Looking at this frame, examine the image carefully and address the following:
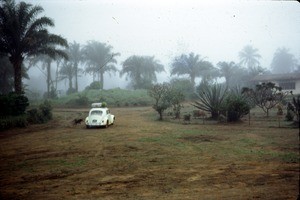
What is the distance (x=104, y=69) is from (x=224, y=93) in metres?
40.2

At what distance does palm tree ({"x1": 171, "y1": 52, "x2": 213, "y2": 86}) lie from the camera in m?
49.7

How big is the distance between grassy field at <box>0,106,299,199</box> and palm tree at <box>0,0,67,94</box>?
34.3 ft

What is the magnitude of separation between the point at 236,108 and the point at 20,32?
18190mm

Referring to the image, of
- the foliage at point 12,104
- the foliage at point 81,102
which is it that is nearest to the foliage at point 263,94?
the foliage at point 12,104

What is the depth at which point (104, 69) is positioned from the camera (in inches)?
2205

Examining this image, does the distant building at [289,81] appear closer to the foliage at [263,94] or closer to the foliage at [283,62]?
the foliage at [263,94]

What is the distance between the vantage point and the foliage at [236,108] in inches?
689

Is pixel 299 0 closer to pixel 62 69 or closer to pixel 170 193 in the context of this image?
pixel 170 193

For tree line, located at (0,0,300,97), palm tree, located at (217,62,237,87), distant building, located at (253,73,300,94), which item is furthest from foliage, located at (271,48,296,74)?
distant building, located at (253,73,300,94)

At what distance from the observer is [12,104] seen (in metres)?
→ 18.3

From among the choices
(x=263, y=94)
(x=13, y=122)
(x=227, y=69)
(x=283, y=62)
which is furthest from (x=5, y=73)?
(x=283, y=62)

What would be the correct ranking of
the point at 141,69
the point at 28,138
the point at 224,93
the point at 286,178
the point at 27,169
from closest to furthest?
the point at 286,178 → the point at 27,169 → the point at 28,138 → the point at 224,93 → the point at 141,69

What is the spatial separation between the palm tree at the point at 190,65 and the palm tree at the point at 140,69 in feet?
18.2

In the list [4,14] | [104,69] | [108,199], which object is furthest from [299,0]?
[104,69]
